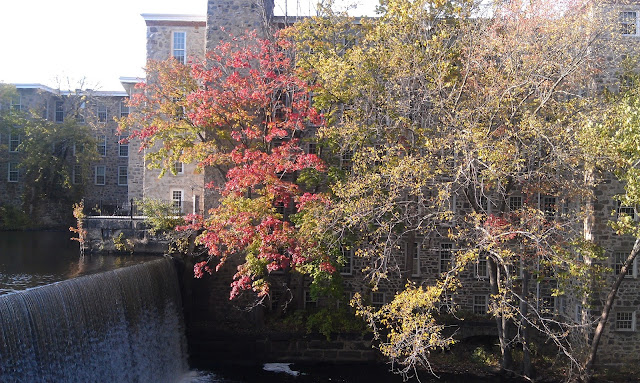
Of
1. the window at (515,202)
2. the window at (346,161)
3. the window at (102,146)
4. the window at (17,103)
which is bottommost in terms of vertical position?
the window at (515,202)

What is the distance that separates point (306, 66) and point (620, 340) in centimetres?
1309

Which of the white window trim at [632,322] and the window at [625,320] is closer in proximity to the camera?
the white window trim at [632,322]

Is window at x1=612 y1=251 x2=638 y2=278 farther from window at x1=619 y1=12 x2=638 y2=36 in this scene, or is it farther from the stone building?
the stone building

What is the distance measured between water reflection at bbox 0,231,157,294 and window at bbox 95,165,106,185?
40.4 feet

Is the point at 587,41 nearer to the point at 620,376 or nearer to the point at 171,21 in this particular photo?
the point at 620,376

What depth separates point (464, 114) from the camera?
1372cm

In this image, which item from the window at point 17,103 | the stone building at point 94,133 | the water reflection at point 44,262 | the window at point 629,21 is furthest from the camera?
the stone building at point 94,133

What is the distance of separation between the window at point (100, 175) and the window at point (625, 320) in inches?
1266

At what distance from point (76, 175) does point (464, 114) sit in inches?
1185

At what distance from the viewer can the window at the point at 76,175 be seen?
35.4 m

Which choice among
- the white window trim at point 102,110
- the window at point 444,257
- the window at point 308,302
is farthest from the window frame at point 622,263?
the white window trim at point 102,110

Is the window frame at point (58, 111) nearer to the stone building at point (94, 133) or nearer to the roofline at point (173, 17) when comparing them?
the stone building at point (94, 133)

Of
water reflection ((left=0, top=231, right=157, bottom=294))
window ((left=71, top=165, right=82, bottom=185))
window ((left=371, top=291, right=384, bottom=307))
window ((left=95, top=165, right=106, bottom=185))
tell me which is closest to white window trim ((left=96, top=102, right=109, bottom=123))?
window ((left=95, top=165, right=106, bottom=185))

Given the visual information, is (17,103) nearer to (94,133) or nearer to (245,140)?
(94,133)
